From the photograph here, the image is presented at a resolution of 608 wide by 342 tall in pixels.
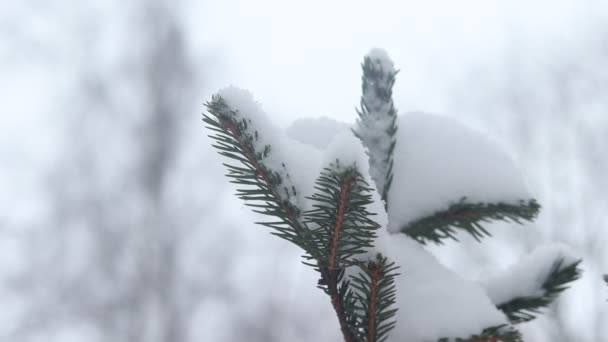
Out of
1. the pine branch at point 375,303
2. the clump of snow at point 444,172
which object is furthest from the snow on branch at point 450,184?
the pine branch at point 375,303

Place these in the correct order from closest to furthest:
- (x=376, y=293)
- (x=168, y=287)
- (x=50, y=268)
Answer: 1. (x=376, y=293)
2. (x=168, y=287)
3. (x=50, y=268)

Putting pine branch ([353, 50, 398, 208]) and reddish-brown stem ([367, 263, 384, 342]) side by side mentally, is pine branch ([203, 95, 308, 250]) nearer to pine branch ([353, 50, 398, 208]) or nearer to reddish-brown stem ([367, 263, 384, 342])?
reddish-brown stem ([367, 263, 384, 342])

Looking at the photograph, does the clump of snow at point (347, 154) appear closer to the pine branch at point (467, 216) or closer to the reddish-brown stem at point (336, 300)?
the reddish-brown stem at point (336, 300)

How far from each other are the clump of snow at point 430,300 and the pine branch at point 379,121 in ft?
0.32

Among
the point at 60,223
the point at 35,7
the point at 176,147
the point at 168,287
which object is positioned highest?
the point at 35,7

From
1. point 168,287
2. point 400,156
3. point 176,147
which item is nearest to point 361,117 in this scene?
point 400,156

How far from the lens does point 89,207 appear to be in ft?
18.9

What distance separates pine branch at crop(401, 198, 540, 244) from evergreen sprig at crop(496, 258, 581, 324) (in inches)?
2.8

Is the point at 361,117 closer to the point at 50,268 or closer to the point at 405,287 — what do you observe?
the point at 405,287

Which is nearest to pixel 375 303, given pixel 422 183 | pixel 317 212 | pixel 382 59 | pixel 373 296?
pixel 373 296

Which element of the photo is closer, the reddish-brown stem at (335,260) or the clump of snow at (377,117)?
the reddish-brown stem at (335,260)

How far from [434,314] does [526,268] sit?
0.65 ft

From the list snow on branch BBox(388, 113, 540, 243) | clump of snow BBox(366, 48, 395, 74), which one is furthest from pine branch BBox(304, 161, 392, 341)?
clump of snow BBox(366, 48, 395, 74)

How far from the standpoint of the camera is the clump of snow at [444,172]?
2.08 ft
